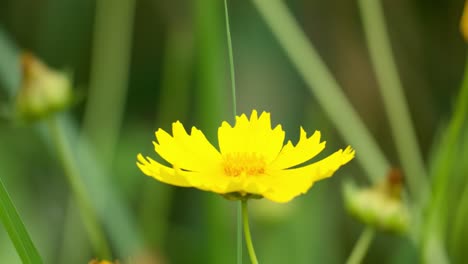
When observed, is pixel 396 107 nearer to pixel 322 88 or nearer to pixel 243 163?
pixel 322 88

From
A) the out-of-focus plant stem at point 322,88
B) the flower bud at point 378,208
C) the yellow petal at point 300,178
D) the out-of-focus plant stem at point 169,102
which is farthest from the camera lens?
the out-of-focus plant stem at point 169,102

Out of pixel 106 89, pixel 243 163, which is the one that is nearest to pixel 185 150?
pixel 243 163

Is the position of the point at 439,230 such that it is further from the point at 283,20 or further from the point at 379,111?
the point at 379,111

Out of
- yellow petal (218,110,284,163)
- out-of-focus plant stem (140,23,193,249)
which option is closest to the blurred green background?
out-of-focus plant stem (140,23,193,249)

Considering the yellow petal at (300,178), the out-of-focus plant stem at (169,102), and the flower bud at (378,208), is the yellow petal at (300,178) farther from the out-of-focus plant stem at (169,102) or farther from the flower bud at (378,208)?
the out-of-focus plant stem at (169,102)

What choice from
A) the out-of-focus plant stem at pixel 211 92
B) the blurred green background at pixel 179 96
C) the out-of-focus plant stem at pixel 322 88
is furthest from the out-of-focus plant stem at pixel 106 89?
the out-of-focus plant stem at pixel 211 92

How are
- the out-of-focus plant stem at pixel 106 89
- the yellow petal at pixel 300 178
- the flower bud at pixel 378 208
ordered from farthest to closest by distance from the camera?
the out-of-focus plant stem at pixel 106 89 < the flower bud at pixel 378 208 < the yellow petal at pixel 300 178

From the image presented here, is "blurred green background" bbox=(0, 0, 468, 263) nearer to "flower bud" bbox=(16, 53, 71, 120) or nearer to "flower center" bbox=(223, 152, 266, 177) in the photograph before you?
"flower bud" bbox=(16, 53, 71, 120)
